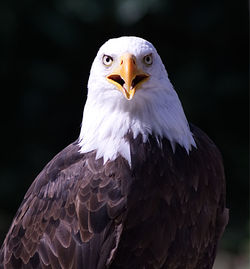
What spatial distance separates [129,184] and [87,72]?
3.70 m

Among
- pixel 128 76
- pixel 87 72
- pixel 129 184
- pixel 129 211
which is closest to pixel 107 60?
pixel 128 76

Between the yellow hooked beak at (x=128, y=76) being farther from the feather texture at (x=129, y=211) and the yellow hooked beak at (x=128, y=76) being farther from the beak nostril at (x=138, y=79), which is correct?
the feather texture at (x=129, y=211)

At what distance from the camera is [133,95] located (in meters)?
3.51

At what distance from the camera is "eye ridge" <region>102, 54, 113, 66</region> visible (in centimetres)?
360

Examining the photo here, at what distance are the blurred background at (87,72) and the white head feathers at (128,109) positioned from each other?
9.43 ft

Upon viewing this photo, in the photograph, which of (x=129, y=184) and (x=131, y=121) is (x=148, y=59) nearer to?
(x=131, y=121)

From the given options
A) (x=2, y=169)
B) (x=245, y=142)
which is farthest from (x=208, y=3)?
(x=2, y=169)

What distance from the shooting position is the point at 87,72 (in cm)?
712

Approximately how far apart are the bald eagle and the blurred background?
288 centimetres

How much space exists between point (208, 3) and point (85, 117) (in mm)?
3350

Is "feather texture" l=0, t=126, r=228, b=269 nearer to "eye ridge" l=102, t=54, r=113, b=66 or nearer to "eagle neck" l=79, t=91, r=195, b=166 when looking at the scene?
"eagle neck" l=79, t=91, r=195, b=166

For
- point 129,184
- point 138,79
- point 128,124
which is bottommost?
point 129,184

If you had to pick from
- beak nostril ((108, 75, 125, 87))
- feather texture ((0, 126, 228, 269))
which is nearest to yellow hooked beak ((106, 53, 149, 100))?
beak nostril ((108, 75, 125, 87))

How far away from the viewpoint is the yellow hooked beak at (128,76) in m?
3.44
